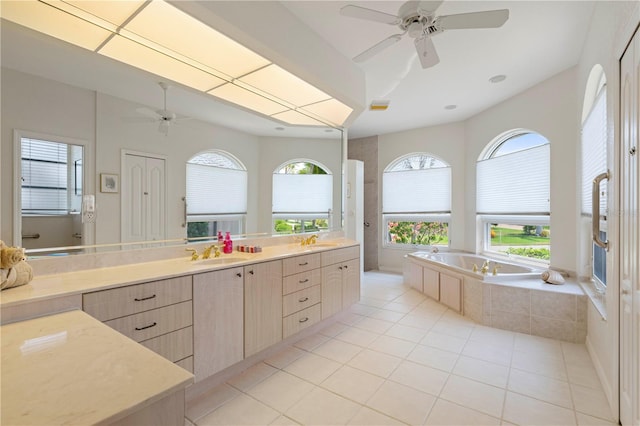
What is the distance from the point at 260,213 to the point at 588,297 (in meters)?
3.04

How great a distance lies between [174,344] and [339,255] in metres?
1.81

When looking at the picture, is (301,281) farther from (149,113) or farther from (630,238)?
(630,238)

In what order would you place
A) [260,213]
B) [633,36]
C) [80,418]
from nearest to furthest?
1. [80,418]
2. [633,36]
3. [260,213]

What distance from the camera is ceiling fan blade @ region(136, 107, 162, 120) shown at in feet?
6.30

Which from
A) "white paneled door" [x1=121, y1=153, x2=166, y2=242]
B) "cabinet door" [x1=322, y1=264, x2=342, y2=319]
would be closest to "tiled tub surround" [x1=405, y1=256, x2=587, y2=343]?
"cabinet door" [x1=322, y1=264, x2=342, y2=319]

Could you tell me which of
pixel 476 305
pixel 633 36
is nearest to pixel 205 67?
pixel 633 36

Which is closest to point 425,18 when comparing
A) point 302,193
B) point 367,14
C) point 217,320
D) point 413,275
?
point 367,14

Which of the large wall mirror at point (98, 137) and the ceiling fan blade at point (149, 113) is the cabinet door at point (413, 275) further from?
the ceiling fan blade at point (149, 113)

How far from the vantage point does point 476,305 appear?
315cm

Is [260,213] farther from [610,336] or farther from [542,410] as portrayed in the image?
[610,336]

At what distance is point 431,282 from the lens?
13.0 feet

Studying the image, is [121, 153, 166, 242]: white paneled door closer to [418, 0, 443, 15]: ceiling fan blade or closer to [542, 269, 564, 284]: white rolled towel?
[418, 0, 443, 15]: ceiling fan blade

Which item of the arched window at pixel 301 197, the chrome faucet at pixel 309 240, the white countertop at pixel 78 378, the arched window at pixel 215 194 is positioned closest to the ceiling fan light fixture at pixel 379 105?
the arched window at pixel 301 197

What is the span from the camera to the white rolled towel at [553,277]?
2.89m
